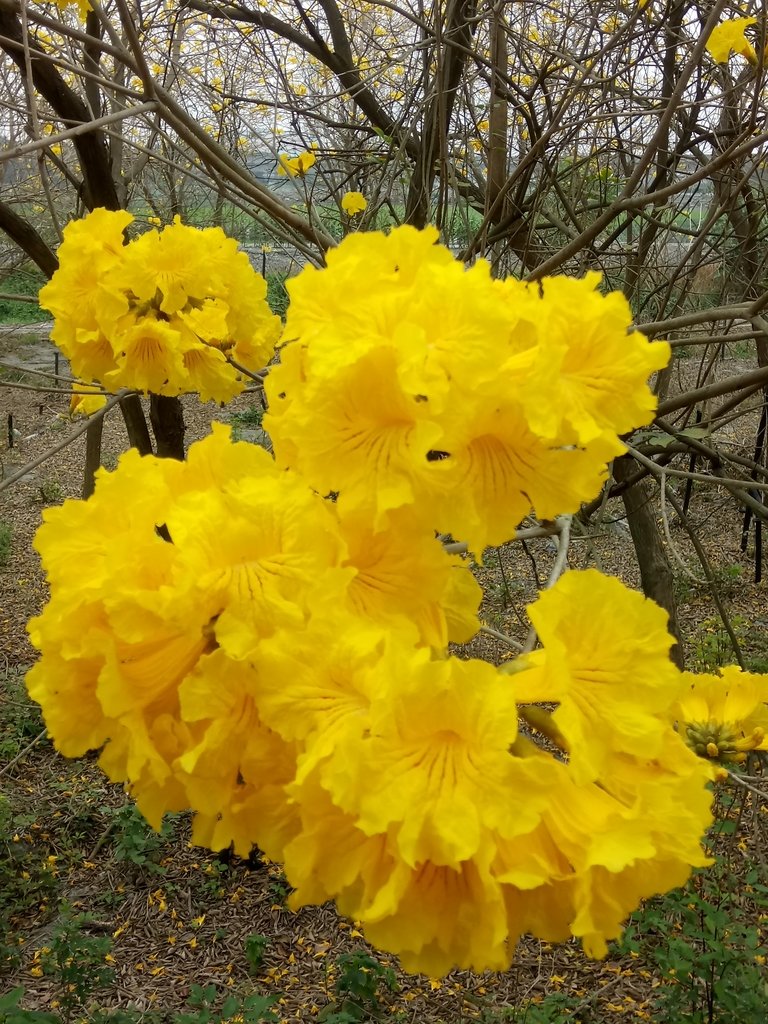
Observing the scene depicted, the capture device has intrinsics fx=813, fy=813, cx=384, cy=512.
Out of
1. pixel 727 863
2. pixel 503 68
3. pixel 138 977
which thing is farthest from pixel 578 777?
pixel 138 977

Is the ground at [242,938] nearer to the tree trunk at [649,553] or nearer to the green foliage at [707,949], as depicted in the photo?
the green foliage at [707,949]

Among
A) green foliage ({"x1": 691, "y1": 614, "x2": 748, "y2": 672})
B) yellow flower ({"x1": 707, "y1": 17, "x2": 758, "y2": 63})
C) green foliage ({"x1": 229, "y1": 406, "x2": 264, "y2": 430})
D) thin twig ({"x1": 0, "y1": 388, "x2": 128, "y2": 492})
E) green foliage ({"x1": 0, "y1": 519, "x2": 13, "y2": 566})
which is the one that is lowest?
green foliage ({"x1": 0, "y1": 519, "x2": 13, "y2": 566})

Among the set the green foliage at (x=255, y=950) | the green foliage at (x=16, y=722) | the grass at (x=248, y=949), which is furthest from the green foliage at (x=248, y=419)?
the green foliage at (x=255, y=950)

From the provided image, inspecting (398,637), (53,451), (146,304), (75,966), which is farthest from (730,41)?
(75,966)

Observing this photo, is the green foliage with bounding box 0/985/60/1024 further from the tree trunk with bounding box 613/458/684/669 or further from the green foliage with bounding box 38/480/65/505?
the green foliage with bounding box 38/480/65/505

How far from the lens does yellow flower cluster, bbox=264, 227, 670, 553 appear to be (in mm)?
719

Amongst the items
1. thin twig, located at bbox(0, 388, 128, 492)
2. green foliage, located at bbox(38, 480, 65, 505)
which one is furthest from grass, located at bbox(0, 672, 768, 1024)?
green foliage, located at bbox(38, 480, 65, 505)

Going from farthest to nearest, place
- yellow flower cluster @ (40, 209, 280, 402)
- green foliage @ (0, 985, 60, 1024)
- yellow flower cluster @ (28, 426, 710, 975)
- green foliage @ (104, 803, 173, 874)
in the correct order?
1. green foliage @ (104, 803, 173, 874)
2. green foliage @ (0, 985, 60, 1024)
3. yellow flower cluster @ (40, 209, 280, 402)
4. yellow flower cluster @ (28, 426, 710, 975)

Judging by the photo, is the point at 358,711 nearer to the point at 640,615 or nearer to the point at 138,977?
the point at 640,615

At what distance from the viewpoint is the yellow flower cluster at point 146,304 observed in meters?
1.78

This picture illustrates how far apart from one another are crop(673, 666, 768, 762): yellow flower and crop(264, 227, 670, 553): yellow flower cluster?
1.03m

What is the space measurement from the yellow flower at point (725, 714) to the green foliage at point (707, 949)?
1.05 meters

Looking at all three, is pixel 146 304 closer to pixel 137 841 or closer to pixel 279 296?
pixel 137 841

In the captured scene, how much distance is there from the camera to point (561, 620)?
0.75m
